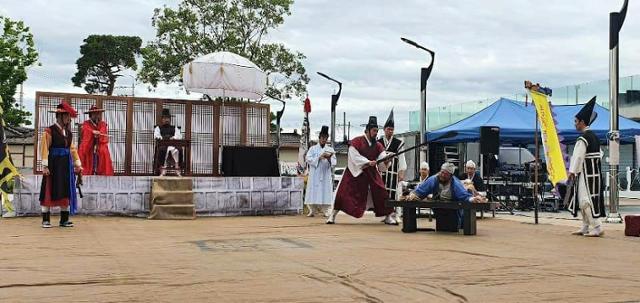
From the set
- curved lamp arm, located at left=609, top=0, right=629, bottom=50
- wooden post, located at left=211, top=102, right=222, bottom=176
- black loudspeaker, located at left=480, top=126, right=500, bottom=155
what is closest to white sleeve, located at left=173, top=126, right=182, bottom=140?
wooden post, located at left=211, top=102, right=222, bottom=176

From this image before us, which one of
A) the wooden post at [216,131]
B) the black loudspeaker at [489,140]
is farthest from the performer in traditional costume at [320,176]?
the black loudspeaker at [489,140]

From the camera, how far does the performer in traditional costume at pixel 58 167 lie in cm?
932

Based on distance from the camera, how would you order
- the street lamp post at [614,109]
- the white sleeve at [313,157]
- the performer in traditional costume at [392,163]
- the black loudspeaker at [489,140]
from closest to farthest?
the performer in traditional costume at [392,163] → the street lamp post at [614,109] → the white sleeve at [313,157] → the black loudspeaker at [489,140]

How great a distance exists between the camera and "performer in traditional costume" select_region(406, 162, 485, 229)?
8.77 metres

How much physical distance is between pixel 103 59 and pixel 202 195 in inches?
1286

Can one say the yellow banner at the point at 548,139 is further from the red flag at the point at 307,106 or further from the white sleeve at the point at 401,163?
the red flag at the point at 307,106

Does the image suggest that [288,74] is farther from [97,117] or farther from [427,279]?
[427,279]

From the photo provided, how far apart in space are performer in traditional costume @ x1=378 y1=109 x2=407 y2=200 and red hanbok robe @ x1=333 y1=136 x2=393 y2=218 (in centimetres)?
30

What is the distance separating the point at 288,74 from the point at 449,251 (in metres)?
19.0

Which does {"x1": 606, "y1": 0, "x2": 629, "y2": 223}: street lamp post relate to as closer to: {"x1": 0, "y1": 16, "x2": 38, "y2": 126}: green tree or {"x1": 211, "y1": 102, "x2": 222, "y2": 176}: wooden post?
{"x1": 211, "y1": 102, "x2": 222, "y2": 176}: wooden post

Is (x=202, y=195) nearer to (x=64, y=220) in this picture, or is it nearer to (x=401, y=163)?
(x=64, y=220)

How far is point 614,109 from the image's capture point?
11289 millimetres

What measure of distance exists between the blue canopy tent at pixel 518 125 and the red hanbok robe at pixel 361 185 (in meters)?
5.55

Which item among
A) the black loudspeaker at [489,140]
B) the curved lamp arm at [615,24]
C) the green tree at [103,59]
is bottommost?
the black loudspeaker at [489,140]
